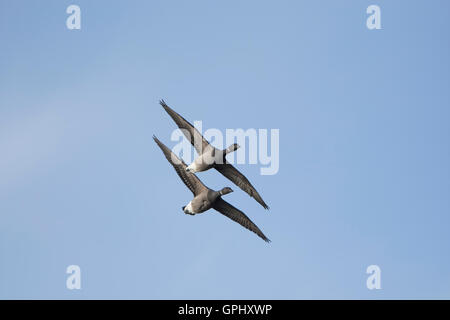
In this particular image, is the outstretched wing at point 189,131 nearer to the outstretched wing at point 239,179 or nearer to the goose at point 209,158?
the goose at point 209,158

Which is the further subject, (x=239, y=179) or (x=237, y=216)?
(x=237, y=216)

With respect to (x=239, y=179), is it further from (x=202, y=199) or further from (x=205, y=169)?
(x=202, y=199)

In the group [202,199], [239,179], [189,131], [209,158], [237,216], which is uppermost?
[189,131]

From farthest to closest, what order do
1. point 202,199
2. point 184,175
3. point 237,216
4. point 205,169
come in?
point 237,216 < point 184,175 < point 202,199 < point 205,169

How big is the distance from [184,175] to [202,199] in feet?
6.15

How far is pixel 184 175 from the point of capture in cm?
4484

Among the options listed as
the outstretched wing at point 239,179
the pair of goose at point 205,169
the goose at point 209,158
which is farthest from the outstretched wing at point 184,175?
the outstretched wing at point 239,179

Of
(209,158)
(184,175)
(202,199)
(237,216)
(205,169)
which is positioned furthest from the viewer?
(237,216)

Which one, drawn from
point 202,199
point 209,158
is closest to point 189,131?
point 209,158

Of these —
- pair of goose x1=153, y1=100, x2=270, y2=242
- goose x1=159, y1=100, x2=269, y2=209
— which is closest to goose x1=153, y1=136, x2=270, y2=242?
pair of goose x1=153, y1=100, x2=270, y2=242
